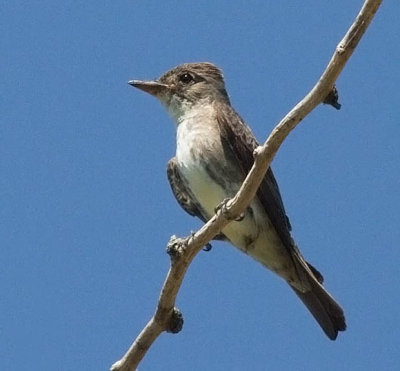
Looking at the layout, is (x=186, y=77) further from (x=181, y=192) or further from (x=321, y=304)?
(x=321, y=304)

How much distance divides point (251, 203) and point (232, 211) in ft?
6.25

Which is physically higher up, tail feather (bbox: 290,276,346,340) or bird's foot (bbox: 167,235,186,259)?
tail feather (bbox: 290,276,346,340)

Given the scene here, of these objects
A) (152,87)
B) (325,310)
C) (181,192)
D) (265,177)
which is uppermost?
(152,87)

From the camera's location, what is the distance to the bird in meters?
9.93

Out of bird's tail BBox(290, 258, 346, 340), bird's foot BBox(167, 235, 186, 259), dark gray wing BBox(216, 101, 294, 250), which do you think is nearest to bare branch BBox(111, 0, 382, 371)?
bird's foot BBox(167, 235, 186, 259)

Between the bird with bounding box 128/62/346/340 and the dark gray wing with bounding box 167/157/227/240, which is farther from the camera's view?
the dark gray wing with bounding box 167/157/227/240

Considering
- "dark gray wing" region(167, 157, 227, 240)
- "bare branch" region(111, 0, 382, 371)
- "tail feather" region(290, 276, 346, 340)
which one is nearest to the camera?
"bare branch" region(111, 0, 382, 371)

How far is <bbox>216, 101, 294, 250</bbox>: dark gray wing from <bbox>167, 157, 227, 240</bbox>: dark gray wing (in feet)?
2.15

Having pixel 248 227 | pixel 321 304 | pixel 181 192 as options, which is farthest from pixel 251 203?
pixel 321 304

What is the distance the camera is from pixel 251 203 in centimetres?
994

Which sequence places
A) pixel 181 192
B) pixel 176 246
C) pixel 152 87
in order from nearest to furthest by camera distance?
pixel 176 246 < pixel 181 192 < pixel 152 87

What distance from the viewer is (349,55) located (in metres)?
7.12

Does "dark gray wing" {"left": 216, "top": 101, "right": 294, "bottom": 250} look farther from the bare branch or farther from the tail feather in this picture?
the bare branch

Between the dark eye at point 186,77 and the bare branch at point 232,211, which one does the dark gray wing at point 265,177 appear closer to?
the dark eye at point 186,77
